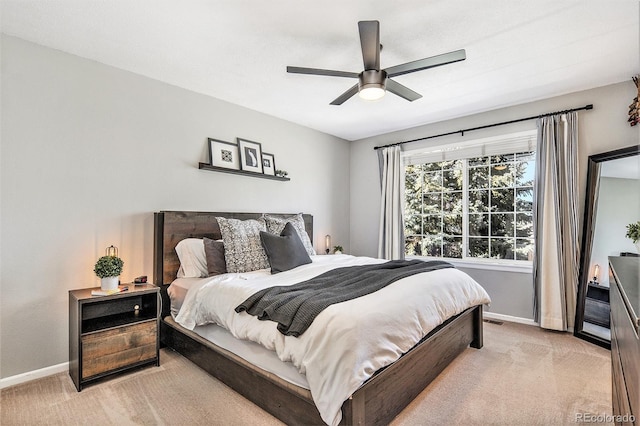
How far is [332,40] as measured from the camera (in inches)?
95.7

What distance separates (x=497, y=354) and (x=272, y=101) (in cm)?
348

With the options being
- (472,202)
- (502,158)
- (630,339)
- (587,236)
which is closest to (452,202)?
(472,202)

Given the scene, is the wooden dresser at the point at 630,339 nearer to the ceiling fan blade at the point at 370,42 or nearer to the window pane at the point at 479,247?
the ceiling fan blade at the point at 370,42

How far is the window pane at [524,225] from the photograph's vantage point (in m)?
3.84

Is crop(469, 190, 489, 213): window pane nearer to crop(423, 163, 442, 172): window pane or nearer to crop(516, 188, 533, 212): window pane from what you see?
crop(516, 188, 533, 212): window pane

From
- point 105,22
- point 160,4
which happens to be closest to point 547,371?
point 160,4

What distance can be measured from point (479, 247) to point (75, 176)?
455 centimetres

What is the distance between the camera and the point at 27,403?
211cm

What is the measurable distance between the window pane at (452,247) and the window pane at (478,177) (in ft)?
2.51

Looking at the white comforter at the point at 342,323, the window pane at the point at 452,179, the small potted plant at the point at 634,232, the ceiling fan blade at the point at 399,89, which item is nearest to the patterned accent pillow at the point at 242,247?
the white comforter at the point at 342,323

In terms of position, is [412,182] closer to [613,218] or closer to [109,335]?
[613,218]

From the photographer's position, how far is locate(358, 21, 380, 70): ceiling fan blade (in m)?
1.93

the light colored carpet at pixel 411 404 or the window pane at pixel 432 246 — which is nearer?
the light colored carpet at pixel 411 404

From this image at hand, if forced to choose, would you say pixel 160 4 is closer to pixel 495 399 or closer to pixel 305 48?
pixel 305 48
